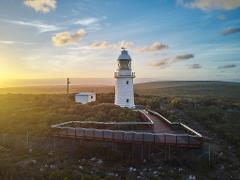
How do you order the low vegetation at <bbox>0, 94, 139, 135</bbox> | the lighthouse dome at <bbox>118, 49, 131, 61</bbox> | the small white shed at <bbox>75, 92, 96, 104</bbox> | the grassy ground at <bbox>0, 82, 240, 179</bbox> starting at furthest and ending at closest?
1. the small white shed at <bbox>75, 92, 96, 104</bbox>
2. the lighthouse dome at <bbox>118, 49, 131, 61</bbox>
3. the low vegetation at <bbox>0, 94, 139, 135</bbox>
4. the grassy ground at <bbox>0, 82, 240, 179</bbox>

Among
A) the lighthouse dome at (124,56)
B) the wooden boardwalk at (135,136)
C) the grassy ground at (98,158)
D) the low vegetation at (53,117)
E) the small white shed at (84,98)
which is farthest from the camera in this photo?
the small white shed at (84,98)

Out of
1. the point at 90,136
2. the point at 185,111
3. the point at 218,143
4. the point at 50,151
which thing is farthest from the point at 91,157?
the point at 185,111

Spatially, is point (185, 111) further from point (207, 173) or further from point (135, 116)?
point (207, 173)

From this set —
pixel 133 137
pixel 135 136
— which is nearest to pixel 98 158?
pixel 133 137

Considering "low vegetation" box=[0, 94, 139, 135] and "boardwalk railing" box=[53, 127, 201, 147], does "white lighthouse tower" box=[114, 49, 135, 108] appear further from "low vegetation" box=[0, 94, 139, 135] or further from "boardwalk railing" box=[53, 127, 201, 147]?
"boardwalk railing" box=[53, 127, 201, 147]

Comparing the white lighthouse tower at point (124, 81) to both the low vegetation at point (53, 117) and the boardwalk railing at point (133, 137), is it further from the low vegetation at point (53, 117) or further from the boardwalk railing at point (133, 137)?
the boardwalk railing at point (133, 137)

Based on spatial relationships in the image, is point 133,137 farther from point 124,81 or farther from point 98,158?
point 124,81

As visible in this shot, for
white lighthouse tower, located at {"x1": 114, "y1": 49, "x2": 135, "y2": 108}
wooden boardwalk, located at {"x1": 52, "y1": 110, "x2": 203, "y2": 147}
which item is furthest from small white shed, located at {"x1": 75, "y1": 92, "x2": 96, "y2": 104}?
Answer: wooden boardwalk, located at {"x1": 52, "y1": 110, "x2": 203, "y2": 147}

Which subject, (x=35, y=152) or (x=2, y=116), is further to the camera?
(x=2, y=116)

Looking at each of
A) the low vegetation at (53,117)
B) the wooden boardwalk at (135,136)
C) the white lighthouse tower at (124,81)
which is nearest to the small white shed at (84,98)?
the low vegetation at (53,117)

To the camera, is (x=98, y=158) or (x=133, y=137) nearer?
(x=98, y=158)

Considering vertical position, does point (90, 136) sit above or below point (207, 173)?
above
